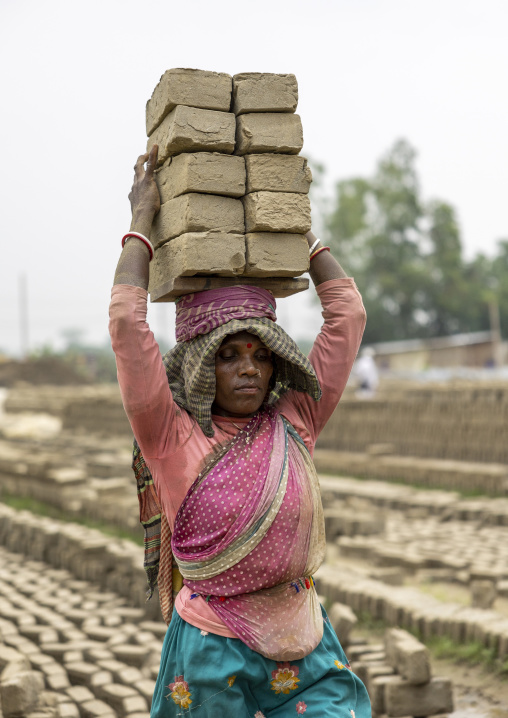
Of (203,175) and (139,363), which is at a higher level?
(203,175)

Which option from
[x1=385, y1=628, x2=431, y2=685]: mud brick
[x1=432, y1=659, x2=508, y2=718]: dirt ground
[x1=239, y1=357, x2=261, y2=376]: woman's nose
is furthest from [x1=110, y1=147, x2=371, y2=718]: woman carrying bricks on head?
[x1=432, y1=659, x2=508, y2=718]: dirt ground

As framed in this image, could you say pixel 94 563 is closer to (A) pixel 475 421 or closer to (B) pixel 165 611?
(B) pixel 165 611

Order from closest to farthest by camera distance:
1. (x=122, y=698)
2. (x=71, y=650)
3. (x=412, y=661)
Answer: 1. (x=412, y=661)
2. (x=122, y=698)
3. (x=71, y=650)

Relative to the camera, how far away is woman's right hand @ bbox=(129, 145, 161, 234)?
254 cm

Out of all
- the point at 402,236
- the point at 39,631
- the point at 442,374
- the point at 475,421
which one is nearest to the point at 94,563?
the point at 39,631

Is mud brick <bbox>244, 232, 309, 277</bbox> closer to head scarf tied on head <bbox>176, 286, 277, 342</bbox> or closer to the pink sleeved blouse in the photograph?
head scarf tied on head <bbox>176, 286, 277, 342</bbox>

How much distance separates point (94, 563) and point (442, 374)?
19431mm

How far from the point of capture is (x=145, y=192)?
259cm

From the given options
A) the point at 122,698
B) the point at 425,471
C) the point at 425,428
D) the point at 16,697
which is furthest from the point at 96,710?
the point at 425,428

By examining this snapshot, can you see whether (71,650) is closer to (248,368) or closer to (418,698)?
(418,698)

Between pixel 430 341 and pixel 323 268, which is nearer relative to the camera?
pixel 323 268

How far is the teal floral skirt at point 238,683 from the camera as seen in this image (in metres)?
2.22

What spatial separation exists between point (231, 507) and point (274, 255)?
0.82m

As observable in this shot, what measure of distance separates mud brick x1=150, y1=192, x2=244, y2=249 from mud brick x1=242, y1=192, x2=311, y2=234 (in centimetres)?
5
